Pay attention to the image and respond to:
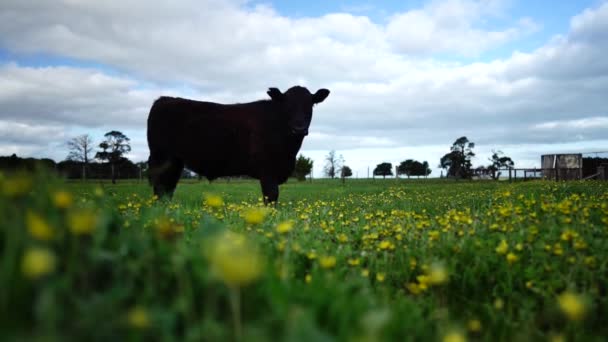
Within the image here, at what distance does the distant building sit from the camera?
4362cm

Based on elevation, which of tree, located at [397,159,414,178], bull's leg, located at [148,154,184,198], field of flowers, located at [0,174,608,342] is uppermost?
tree, located at [397,159,414,178]

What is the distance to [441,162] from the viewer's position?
95.6 meters

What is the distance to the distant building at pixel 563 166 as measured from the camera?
43625mm

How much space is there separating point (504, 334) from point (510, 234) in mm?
1515

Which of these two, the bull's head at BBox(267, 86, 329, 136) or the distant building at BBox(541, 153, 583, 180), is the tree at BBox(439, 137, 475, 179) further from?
the bull's head at BBox(267, 86, 329, 136)

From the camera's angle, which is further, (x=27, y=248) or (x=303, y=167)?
(x=303, y=167)

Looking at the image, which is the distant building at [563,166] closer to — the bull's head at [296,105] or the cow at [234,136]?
the bull's head at [296,105]

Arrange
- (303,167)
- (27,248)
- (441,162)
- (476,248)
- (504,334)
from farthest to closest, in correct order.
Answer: (441,162) → (303,167) → (476,248) → (504,334) → (27,248)

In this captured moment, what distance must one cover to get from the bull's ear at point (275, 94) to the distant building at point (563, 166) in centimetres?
4302

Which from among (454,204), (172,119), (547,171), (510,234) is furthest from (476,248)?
(547,171)

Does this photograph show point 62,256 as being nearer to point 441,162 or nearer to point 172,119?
point 172,119

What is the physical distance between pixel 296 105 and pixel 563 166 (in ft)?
170

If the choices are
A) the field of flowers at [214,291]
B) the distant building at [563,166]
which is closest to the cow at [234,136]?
the field of flowers at [214,291]

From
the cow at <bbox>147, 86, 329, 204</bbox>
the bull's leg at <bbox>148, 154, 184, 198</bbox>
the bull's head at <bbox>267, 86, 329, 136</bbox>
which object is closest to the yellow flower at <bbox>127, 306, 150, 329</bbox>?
the bull's head at <bbox>267, 86, 329, 136</bbox>
